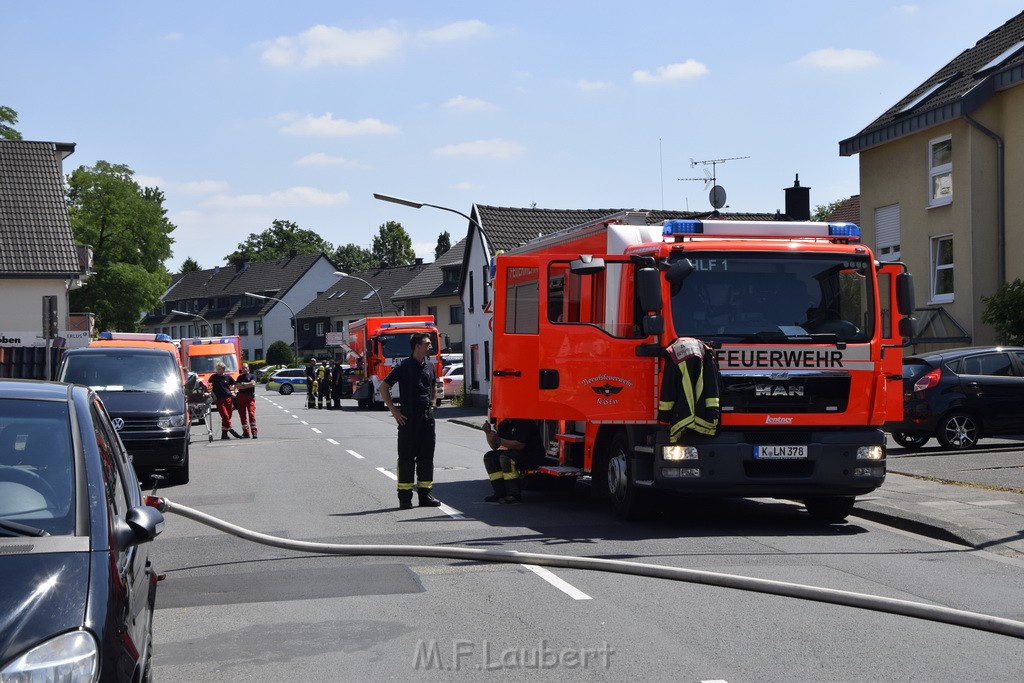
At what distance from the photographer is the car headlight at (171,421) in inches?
677

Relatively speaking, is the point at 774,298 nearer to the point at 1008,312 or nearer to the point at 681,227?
the point at 681,227

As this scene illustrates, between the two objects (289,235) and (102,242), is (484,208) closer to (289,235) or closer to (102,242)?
(102,242)

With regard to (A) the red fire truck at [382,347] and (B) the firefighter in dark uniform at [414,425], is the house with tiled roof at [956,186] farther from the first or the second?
(A) the red fire truck at [382,347]

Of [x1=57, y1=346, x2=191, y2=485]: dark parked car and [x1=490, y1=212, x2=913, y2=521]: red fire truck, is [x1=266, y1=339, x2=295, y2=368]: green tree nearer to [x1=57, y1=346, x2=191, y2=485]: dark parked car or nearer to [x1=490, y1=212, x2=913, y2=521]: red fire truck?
[x1=57, y1=346, x2=191, y2=485]: dark parked car

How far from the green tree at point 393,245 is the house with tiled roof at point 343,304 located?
3145 centimetres

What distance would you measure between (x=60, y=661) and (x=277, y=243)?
142944 mm

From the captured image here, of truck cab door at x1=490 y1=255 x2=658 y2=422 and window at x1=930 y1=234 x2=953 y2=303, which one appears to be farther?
window at x1=930 y1=234 x2=953 y2=303

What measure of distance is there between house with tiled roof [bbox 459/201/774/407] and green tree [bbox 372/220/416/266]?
9698 centimetres

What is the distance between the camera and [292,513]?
13.1 m

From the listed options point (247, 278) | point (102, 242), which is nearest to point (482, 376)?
point (102, 242)

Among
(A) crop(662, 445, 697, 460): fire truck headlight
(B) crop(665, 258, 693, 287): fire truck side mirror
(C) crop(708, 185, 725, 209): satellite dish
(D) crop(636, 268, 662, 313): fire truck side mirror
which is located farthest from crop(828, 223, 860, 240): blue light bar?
(C) crop(708, 185, 725, 209): satellite dish

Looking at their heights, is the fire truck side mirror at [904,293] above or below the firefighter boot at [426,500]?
above

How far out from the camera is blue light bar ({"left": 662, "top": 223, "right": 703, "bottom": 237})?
1154 centimetres

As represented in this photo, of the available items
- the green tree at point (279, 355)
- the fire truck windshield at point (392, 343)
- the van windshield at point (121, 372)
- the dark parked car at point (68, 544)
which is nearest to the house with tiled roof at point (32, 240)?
the fire truck windshield at point (392, 343)
